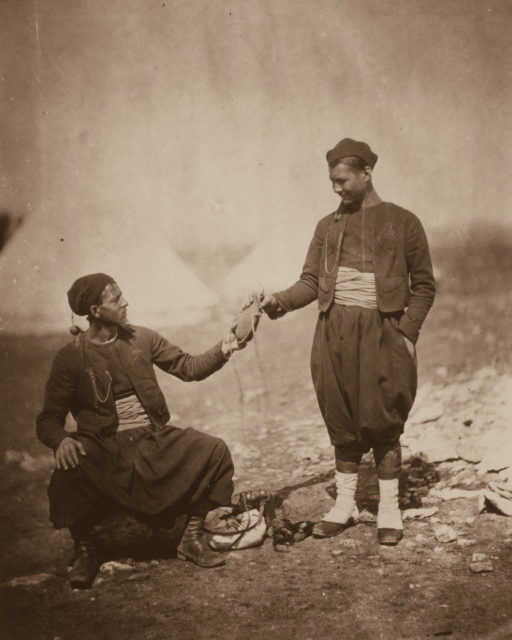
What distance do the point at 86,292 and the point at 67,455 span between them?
0.74 metres

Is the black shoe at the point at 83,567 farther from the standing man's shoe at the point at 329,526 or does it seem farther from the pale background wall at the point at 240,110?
the pale background wall at the point at 240,110

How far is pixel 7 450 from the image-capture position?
→ 14.6 ft

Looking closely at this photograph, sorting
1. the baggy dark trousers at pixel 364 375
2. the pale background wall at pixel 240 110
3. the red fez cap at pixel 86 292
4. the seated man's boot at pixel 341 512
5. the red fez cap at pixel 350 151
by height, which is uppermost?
the pale background wall at pixel 240 110

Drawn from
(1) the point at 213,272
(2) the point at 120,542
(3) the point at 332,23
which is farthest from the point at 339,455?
(3) the point at 332,23

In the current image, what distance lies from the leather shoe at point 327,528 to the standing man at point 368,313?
0.01m

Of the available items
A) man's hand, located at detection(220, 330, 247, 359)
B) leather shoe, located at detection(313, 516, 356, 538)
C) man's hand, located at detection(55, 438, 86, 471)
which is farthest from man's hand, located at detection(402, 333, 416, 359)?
man's hand, located at detection(55, 438, 86, 471)

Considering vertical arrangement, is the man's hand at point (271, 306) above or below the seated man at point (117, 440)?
above

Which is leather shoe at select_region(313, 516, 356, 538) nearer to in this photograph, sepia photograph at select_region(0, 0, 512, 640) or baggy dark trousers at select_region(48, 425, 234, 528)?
sepia photograph at select_region(0, 0, 512, 640)

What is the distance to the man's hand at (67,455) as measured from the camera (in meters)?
3.46

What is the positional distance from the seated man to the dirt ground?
226 mm

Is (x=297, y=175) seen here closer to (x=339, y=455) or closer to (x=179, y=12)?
(x=179, y=12)

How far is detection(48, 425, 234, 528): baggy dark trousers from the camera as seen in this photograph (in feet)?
11.6

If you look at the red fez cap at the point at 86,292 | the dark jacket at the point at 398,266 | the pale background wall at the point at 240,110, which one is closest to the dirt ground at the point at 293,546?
the pale background wall at the point at 240,110

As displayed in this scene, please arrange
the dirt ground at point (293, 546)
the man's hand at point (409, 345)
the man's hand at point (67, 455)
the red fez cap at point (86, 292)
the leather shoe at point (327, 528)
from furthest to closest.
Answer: the leather shoe at point (327, 528)
the man's hand at point (409, 345)
the red fez cap at point (86, 292)
the man's hand at point (67, 455)
the dirt ground at point (293, 546)
